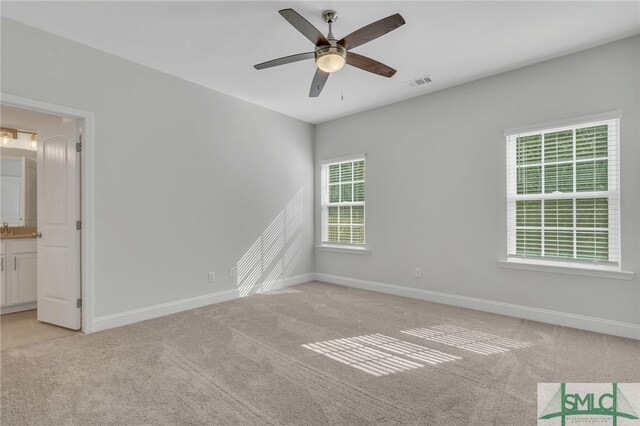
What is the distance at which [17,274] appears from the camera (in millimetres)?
4020

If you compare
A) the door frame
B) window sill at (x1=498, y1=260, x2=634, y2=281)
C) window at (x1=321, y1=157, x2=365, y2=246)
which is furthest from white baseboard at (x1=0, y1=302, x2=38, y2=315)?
window sill at (x1=498, y1=260, x2=634, y2=281)

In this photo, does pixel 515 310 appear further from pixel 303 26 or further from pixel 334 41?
pixel 303 26

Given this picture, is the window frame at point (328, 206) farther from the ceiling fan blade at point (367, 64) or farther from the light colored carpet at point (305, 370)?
Answer: the ceiling fan blade at point (367, 64)

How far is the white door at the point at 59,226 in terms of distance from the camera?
3.28 meters

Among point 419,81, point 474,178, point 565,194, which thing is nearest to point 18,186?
point 419,81

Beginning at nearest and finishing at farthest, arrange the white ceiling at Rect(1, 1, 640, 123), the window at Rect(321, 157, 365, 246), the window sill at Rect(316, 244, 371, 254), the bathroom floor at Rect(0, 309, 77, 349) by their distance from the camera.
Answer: the white ceiling at Rect(1, 1, 640, 123) < the bathroom floor at Rect(0, 309, 77, 349) < the window sill at Rect(316, 244, 371, 254) < the window at Rect(321, 157, 365, 246)

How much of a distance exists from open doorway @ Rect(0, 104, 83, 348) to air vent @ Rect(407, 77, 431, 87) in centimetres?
376

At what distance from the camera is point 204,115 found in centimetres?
425

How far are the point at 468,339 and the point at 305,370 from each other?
1.62m

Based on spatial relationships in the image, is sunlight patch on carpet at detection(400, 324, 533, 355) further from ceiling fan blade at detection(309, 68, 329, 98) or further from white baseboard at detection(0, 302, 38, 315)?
white baseboard at detection(0, 302, 38, 315)

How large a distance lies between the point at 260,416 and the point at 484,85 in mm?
4187

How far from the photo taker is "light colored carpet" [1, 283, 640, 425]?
75.2 inches

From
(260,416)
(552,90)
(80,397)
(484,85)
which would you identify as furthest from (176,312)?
(552,90)

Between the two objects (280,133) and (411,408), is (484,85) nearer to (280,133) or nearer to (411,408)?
(280,133)
